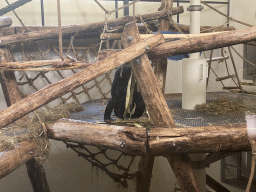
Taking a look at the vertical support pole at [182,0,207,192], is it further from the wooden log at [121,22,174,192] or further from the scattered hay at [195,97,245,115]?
the wooden log at [121,22,174,192]

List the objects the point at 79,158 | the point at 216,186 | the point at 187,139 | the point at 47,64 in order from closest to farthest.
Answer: the point at 187,139 → the point at 47,64 → the point at 216,186 → the point at 79,158

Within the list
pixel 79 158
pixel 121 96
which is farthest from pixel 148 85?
pixel 79 158

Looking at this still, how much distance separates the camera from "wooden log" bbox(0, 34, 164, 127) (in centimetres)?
150

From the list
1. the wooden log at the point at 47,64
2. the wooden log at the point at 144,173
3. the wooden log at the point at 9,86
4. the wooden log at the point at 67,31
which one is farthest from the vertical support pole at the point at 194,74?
the wooden log at the point at 9,86

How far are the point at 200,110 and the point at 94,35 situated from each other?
1.39 metres

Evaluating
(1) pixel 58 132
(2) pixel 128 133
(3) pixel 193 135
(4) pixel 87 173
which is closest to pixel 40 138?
(1) pixel 58 132

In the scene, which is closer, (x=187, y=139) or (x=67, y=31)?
(x=187, y=139)

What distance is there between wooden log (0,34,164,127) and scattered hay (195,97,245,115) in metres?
0.91

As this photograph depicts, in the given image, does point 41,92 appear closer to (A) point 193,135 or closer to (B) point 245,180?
(A) point 193,135

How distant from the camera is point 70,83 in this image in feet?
4.99

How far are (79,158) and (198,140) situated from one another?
2.43 m

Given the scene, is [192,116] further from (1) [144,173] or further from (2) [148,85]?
(1) [144,173]

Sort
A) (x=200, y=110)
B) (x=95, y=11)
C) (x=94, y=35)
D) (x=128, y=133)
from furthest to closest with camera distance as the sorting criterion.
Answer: (x=94, y=35)
(x=95, y=11)
(x=200, y=110)
(x=128, y=133)

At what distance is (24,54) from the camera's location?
122 inches
